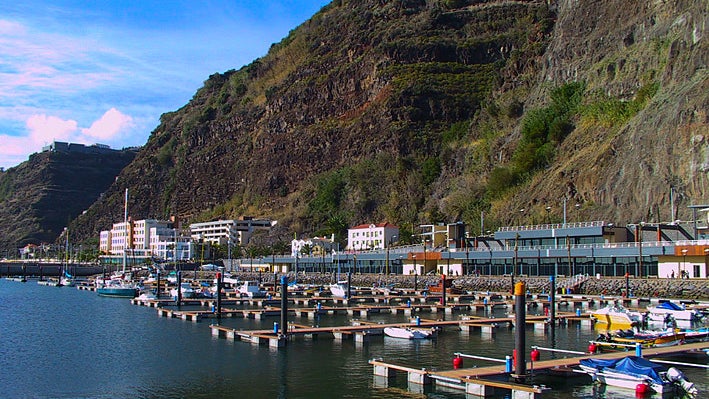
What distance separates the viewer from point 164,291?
108m

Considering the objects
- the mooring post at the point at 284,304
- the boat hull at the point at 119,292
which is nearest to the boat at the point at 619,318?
the mooring post at the point at 284,304

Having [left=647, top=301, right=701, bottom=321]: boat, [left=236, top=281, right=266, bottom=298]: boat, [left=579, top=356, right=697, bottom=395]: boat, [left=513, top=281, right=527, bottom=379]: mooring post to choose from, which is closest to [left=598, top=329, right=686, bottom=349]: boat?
[left=579, top=356, right=697, bottom=395]: boat

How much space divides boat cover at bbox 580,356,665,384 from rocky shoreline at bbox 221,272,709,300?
142 feet

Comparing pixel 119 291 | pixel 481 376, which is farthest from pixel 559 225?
pixel 481 376

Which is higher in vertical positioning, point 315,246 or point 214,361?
point 315,246

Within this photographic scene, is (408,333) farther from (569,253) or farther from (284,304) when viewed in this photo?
(569,253)

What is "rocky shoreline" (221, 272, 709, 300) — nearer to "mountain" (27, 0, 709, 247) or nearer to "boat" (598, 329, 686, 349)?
"mountain" (27, 0, 709, 247)

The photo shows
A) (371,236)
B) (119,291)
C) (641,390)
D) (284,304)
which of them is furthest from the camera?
(371,236)

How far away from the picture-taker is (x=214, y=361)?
4481 cm

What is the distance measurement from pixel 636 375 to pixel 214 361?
23.6 m

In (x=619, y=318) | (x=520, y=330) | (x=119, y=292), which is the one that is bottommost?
(x=619, y=318)

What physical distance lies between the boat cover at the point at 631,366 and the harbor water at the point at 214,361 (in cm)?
94

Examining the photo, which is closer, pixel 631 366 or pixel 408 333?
pixel 631 366

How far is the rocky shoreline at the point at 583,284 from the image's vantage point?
263 ft
